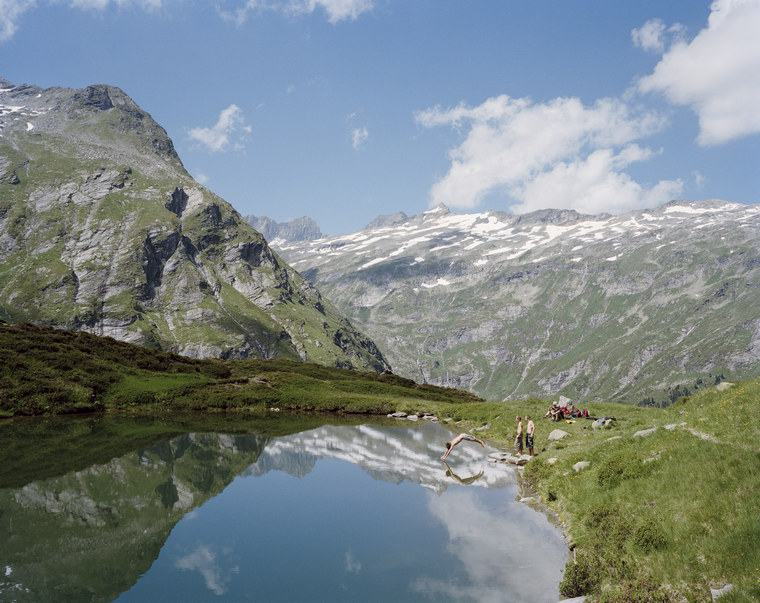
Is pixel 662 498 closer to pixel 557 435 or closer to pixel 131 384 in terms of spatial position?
pixel 557 435

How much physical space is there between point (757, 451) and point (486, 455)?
90.2 ft

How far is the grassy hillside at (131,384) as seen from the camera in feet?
229

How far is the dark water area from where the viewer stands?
58.4ft

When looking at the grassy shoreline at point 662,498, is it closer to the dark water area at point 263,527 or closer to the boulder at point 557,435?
the boulder at point 557,435

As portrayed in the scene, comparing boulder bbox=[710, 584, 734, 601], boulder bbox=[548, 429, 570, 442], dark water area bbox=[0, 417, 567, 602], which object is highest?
boulder bbox=[710, 584, 734, 601]

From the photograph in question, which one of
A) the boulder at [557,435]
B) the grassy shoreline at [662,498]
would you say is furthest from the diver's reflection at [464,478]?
the boulder at [557,435]

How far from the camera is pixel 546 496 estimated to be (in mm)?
28891

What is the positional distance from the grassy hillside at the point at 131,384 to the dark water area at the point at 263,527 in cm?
2659

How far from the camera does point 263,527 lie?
957 inches

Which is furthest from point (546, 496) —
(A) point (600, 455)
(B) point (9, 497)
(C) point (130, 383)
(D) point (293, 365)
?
(D) point (293, 365)

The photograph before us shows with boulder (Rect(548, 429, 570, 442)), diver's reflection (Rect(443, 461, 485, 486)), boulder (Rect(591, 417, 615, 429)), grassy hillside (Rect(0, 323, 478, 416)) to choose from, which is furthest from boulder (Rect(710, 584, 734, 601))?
grassy hillside (Rect(0, 323, 478, 416))

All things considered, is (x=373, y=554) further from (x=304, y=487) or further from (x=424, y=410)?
(x=424, y=410)

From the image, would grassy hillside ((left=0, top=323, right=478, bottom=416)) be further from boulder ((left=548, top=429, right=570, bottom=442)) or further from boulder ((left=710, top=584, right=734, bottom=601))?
boulder ((left=710, top=584, right=734, bottom=601))

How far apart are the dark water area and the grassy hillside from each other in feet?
87.2
